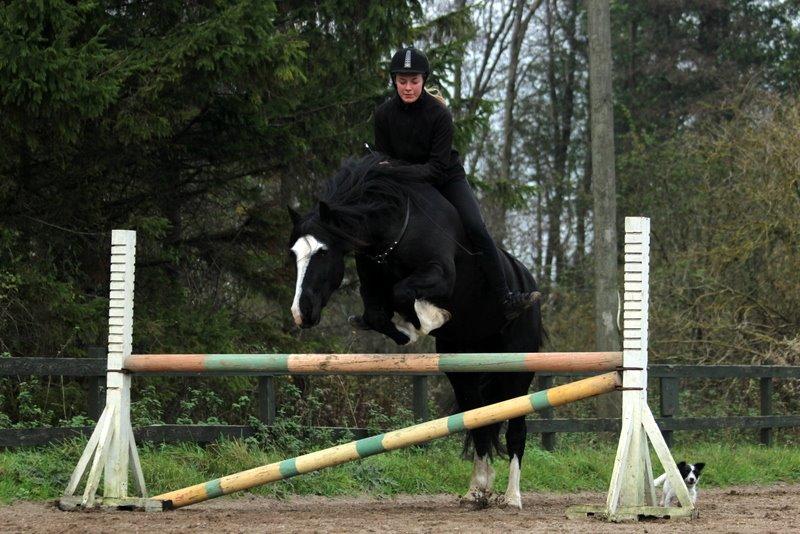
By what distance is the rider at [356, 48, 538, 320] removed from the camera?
6160 mm

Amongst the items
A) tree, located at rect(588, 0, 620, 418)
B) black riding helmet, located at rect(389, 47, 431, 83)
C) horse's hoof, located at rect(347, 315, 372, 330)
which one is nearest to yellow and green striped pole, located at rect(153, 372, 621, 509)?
horse's hoof, located at rect(347, 315, 372, 330)

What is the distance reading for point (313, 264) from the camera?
545 cm

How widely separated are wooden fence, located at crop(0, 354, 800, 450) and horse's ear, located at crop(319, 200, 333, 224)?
133cm

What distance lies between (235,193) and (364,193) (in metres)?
6.42

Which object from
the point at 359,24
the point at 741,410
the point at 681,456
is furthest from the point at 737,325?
the point at 359,24

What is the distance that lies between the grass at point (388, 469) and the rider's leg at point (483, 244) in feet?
6.59

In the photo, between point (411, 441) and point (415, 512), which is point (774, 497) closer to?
point (415, 512)

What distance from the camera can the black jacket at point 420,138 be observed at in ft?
20.4

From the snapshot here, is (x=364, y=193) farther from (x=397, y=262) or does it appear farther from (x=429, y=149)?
(x=429, y=149)

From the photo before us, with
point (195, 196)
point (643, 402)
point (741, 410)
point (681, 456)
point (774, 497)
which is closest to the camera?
point (643, 402)

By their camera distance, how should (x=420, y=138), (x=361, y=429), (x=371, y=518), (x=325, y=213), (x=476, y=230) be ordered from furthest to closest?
(x=361, y=429), (x=420, y=138), (x=476, y=230), (x=371, y=518), (x=325, y=213)

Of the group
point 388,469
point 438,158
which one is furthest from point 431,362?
point 388,469

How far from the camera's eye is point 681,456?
10.0 meters

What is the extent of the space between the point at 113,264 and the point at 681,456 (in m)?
5.97
